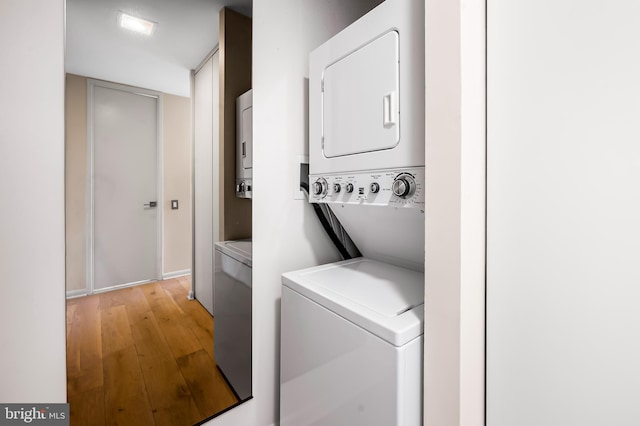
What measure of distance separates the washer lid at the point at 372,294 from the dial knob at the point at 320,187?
479mm

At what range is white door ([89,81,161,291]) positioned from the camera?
1.28 meters

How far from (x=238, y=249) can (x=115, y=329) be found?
702 mm

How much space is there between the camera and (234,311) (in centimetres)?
171

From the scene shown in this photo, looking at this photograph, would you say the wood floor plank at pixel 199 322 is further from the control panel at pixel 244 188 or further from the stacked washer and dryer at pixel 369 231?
the control panel at pixel 244 188

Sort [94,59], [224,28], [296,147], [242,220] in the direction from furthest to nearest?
[296,147] < [242,220] < [224,28] < [94,59]

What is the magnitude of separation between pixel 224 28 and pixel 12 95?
100 centimetres

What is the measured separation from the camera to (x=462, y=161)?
3.02ft

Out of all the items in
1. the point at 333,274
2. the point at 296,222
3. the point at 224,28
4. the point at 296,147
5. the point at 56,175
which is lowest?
the point at 333,274

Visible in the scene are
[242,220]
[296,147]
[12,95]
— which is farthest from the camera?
[296,147]

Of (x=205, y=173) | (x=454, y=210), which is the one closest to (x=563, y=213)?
(x=454, y=210)

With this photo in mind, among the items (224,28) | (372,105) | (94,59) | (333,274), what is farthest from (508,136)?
(94,59)

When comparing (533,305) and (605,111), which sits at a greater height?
(605,111)

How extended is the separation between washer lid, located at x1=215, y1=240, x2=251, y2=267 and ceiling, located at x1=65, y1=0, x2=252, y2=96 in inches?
35.0

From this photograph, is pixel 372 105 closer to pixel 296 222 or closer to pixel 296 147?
pixel 296 147
